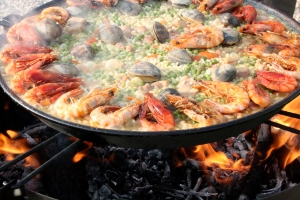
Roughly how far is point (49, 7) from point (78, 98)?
53.3 inches

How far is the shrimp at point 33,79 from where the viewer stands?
2.77 m

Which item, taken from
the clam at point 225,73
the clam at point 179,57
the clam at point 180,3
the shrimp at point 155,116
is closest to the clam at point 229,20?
the clam at point 180,3

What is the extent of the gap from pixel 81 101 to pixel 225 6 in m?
1.87

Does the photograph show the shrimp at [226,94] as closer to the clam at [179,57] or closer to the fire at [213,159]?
the clam at [179,57]

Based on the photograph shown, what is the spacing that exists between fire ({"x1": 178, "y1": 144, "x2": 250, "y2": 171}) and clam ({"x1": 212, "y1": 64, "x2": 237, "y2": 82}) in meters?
0.79

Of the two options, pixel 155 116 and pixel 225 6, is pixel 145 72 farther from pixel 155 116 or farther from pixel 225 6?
pixel 225 6

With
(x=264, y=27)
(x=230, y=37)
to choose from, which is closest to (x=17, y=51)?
(x=230, y=37)

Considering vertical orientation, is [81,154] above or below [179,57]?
below

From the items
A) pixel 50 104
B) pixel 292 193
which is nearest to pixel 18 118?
pixel 50 104

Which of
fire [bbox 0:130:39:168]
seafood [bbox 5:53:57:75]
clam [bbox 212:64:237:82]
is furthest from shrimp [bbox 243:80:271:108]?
fire [bbox 0:130:39:168]

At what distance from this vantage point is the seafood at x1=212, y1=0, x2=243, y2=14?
12.5 ft

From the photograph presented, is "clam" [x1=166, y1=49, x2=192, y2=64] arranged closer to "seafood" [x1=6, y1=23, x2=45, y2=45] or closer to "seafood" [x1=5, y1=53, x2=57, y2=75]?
"seafood" [x1=5, y1=53, x2=57, y2=75]

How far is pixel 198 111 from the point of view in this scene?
8.40 feet

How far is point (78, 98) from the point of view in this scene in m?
2.76
